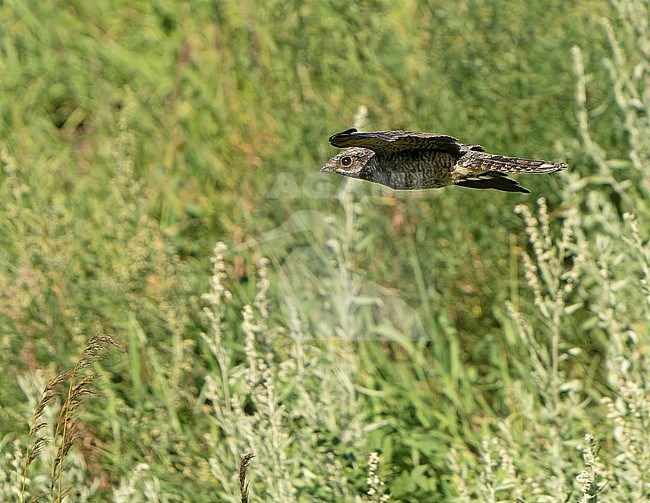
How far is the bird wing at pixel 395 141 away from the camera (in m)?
2.03

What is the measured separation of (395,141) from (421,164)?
195 millimetres

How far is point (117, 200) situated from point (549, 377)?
175cm

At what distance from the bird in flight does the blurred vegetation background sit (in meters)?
0.43

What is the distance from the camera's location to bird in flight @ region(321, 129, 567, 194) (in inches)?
85.7

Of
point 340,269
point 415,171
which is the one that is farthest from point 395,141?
point 340,269

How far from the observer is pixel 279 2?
4367 mm

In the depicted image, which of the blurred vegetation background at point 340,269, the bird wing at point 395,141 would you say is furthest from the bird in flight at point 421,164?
the blurred vegetation background at point 340,269

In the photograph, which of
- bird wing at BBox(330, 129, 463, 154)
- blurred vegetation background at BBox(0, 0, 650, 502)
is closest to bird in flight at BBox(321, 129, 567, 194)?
bird wing at BBox(330, 129, 463, 154)

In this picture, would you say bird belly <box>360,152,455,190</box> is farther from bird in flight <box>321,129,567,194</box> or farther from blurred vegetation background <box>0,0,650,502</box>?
blurred vegetation background <box>0,0,650,502</box>

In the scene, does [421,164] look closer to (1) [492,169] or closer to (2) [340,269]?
(1) [492,169]

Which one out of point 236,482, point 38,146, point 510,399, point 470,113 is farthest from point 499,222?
point 38,146

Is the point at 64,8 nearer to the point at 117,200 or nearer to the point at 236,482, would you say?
the point at 117,200

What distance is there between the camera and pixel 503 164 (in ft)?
7.02

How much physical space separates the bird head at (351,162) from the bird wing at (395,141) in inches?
1.9
